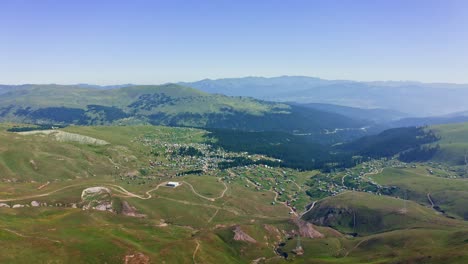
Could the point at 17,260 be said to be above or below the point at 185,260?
above

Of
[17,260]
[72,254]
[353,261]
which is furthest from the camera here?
[353,261]

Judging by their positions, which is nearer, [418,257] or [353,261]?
[418,257]

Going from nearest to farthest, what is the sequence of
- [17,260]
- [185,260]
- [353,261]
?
[17,260]
[185,260]
[353,261]

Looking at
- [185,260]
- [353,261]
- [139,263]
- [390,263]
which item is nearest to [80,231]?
[139,263]

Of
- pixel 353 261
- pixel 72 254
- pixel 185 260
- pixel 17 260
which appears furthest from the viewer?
pixel 353 261

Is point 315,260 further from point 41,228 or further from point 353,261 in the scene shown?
point 41,228

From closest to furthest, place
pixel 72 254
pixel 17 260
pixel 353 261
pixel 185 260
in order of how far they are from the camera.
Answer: pixel 17 260 → pixel 72 254 → pixel 185 260 → pixel 353 261

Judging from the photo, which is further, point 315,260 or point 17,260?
point 315,260

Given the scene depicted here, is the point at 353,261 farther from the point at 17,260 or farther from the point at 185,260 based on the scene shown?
the point at 17,260

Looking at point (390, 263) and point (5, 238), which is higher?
point (5, 238)

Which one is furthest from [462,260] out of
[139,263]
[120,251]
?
[120,251]
